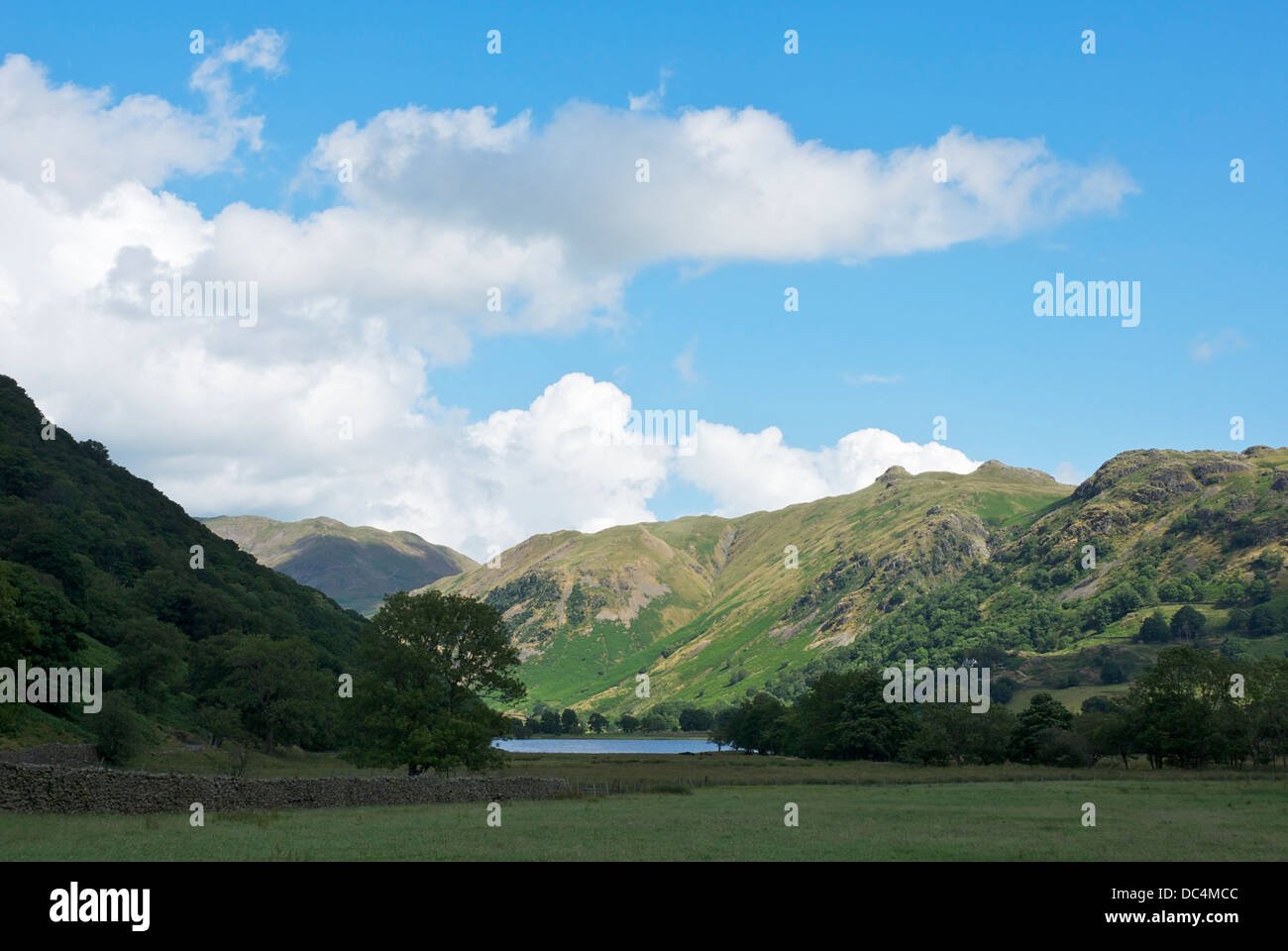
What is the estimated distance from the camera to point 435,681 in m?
82.4

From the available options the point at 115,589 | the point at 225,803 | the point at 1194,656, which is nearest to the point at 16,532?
the point at 115,589

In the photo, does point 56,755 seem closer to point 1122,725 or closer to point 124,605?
point 124,605

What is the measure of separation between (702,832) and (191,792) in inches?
1062

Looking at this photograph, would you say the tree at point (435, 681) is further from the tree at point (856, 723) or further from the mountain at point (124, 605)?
the tree at point (856, 723)

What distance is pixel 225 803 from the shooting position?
49.9 metres

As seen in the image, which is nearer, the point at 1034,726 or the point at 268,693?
the point at 268,693

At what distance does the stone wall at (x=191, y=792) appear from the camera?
144 feet

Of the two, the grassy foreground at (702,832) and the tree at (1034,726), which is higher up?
the grassy foreground at (702,832)

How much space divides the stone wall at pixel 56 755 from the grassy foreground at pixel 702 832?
92.1 feet
